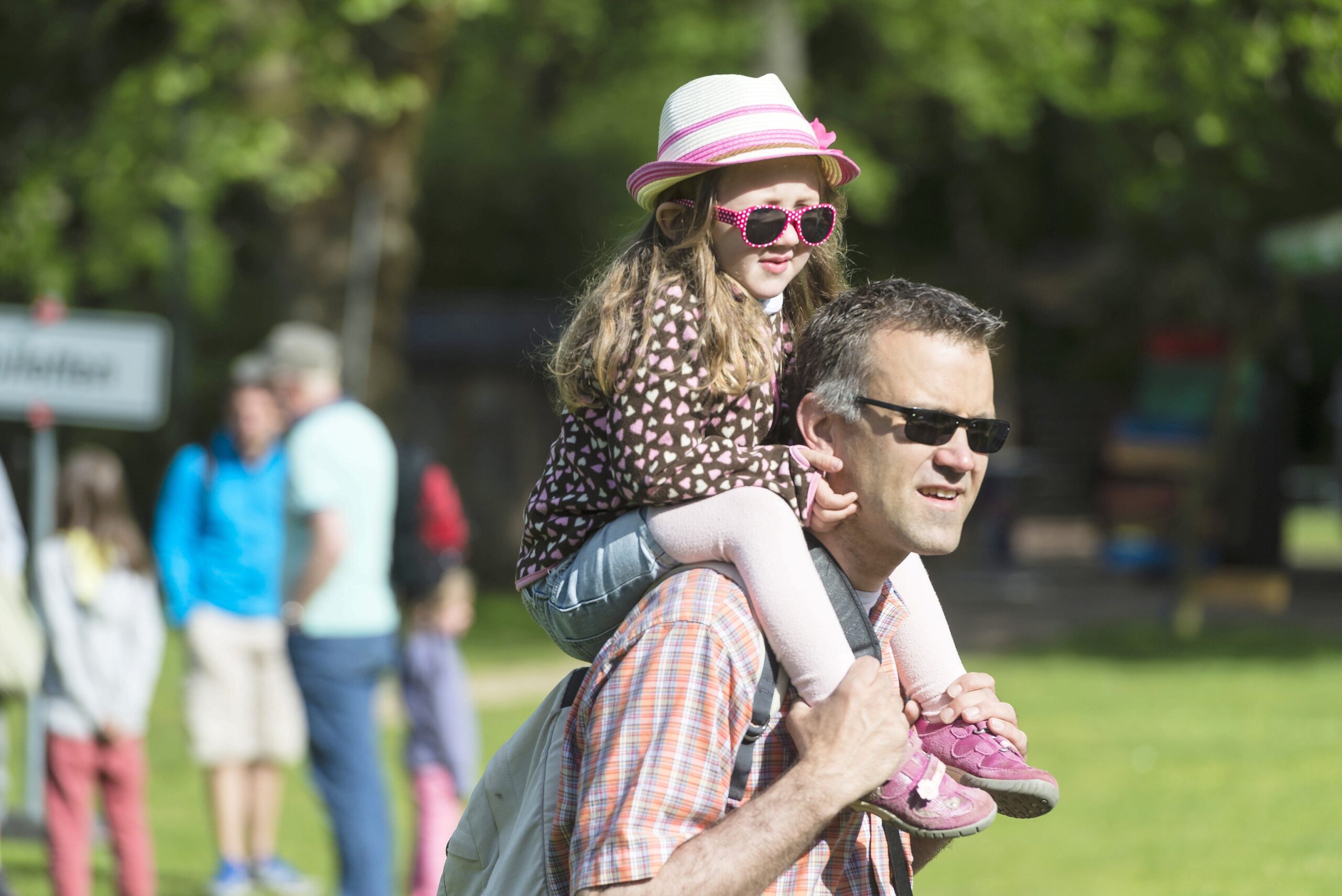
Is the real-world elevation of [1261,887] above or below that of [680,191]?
below

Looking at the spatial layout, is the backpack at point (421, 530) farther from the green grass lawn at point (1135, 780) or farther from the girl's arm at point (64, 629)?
the green grass lawn at point (1135, 780)

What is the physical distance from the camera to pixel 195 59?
12656 millimetres

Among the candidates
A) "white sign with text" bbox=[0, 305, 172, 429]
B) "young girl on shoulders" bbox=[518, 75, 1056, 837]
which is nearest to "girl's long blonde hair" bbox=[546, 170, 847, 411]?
"young girl on shoulders" bbox=[518, 75, 1056, 837]

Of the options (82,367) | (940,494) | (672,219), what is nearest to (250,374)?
(82,367)

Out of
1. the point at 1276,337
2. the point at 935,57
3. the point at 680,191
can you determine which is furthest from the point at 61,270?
the point at 680,191

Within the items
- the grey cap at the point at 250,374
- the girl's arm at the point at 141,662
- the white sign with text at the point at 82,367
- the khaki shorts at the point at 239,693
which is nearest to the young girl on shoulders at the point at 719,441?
the girl's arm at the point at 141,662

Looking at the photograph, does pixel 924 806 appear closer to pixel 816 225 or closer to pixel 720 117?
pixel 816 225

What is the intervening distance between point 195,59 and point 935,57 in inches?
413

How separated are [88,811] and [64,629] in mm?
696

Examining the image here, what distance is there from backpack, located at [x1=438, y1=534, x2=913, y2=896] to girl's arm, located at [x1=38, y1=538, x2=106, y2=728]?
4014mm

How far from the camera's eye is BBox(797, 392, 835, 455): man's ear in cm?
249

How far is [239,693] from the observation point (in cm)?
743

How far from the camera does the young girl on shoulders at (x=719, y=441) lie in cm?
235

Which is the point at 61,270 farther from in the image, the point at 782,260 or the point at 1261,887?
the point at 782,260
